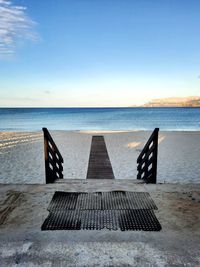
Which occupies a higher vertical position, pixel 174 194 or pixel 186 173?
pixel 174 194

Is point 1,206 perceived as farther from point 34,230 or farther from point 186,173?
point 186,173

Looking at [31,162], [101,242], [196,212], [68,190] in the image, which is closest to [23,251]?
[101,242]

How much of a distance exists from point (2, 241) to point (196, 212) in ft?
8.71

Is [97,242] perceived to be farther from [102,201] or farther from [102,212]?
[102,201]

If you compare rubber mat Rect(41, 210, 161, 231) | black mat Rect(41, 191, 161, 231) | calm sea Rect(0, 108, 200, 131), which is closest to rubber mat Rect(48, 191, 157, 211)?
black mat Rect(41, 191, 161, 231)

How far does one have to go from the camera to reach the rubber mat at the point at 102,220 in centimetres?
296

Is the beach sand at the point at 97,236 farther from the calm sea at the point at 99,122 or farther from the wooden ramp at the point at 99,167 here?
the calm sea at the point at 99,122

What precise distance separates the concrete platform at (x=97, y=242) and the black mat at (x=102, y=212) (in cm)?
12

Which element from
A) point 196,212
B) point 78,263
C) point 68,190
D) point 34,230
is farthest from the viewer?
point 68,190

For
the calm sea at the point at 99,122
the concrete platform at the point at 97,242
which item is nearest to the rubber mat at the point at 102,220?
the concrete platform at the point at 97,242

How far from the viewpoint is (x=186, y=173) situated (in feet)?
28.8

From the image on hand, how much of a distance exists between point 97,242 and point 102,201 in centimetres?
116

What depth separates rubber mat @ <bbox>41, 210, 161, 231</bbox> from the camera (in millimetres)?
2957

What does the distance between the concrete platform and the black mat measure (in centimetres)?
12
